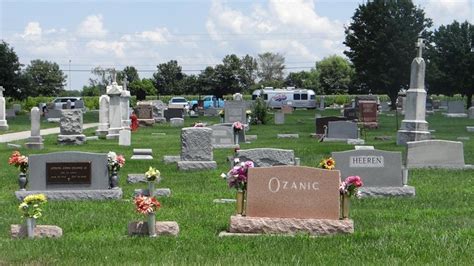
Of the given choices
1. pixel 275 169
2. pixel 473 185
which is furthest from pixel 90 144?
pixel 275 169

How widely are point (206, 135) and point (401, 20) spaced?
52154 mm

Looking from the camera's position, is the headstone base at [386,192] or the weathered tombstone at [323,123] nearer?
the headstone base at [386,192]

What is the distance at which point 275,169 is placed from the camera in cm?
945

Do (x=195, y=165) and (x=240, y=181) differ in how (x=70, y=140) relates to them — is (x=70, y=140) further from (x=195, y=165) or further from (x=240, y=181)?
(x=240, y=181)

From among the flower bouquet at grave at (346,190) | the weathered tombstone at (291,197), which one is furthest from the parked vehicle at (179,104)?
the flower bouquet at grave at (346,190)

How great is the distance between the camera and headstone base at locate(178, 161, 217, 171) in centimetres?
1808

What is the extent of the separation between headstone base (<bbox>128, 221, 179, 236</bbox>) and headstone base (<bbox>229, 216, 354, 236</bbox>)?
773mm

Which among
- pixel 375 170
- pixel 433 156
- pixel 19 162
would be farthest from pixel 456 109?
pixel 19 162

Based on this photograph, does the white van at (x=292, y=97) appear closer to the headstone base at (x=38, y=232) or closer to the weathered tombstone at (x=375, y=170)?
the weathered tombstone at (x=375, y=170)

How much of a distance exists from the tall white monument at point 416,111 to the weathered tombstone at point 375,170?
480 inches

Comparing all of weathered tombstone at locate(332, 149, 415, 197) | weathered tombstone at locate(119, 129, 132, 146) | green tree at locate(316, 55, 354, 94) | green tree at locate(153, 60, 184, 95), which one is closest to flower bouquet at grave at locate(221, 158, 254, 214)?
weathered tombstone at locate(332, 149, 415, 197)

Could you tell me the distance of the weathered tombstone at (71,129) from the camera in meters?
28.1

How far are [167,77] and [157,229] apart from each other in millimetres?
100482

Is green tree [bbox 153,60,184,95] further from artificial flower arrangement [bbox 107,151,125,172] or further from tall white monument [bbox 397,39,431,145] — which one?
artificial flower arrangement [bbox 107,151,125,172]
